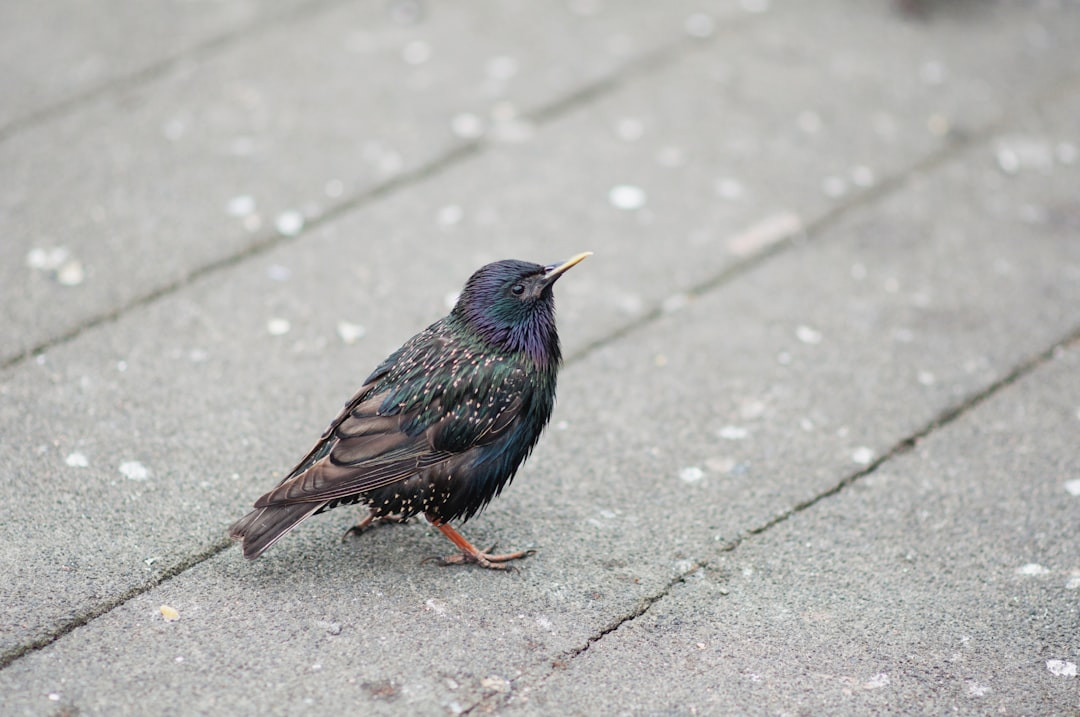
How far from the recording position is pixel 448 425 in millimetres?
3396

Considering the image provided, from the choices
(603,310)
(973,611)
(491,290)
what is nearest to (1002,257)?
(603,310)

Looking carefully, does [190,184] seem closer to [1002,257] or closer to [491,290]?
[491,290]

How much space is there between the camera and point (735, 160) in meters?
5.48

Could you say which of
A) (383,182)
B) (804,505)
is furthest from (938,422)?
(383,182)

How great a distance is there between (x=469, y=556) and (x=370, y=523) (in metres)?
0.35

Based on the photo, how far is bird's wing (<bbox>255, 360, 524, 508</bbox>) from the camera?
330 cm

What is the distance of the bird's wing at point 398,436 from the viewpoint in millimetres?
3297

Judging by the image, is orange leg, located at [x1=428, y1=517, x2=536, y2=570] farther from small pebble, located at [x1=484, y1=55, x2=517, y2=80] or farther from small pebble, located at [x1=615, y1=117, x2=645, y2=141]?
small pebble, located at [x1=484, y1=55, x2=517, y2=80]

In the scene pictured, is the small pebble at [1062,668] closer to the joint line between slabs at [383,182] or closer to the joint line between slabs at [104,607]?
the joint line between slabs at [104,607]

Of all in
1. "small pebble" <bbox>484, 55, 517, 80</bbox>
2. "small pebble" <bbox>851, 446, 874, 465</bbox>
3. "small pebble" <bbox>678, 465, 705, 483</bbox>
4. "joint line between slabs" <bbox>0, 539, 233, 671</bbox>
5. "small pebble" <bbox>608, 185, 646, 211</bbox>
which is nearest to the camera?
"joint line between slabs" <bbox>0, 539, 233, 671</bbox>

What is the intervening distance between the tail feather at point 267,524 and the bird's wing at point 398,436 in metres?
0.04

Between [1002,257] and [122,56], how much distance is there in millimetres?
4395

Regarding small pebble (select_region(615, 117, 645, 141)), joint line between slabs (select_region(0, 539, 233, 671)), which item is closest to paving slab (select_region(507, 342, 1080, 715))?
joint line between slabs (select_region(0, 539, 233, 671))

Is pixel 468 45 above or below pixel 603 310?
above
